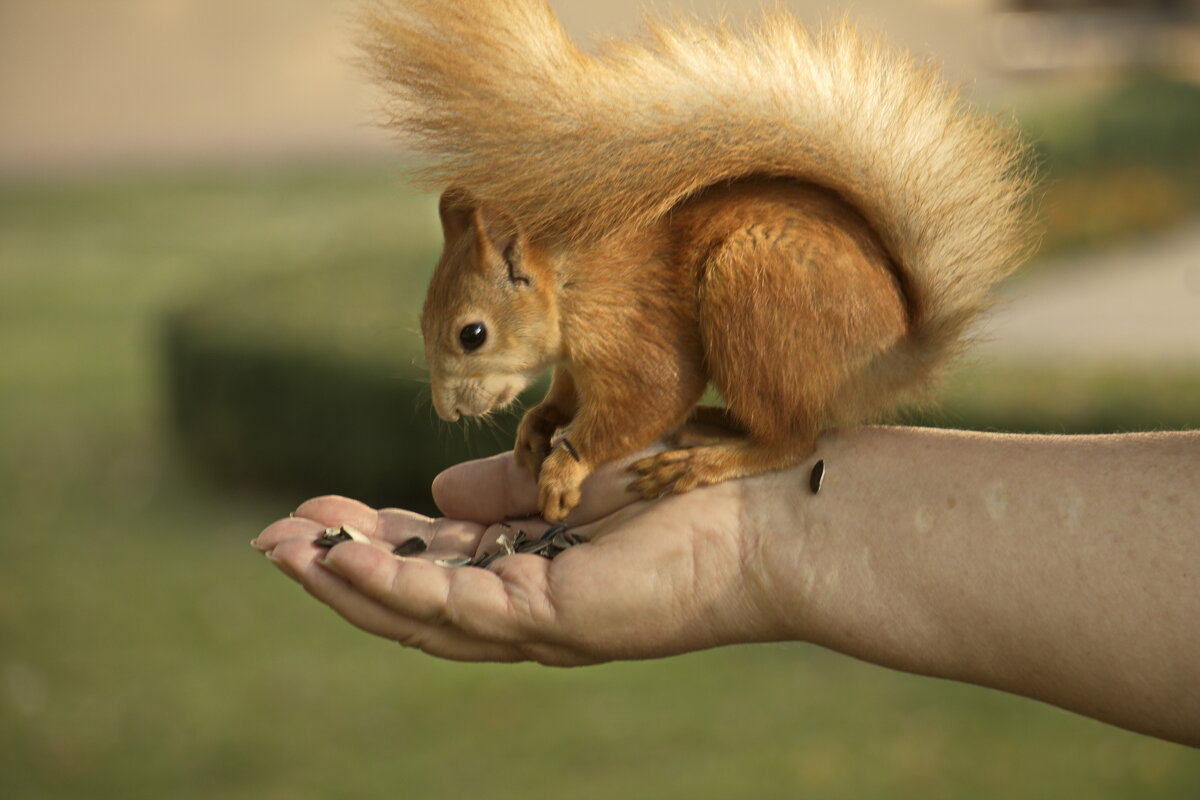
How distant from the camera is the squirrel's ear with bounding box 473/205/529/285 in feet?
4.13

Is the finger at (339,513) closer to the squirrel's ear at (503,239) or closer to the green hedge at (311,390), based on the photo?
the squirrel's ear at (503,239)

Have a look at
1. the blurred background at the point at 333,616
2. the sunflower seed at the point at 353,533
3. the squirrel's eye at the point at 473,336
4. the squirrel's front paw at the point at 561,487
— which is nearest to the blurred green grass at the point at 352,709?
the blurred background at the point at 333,616

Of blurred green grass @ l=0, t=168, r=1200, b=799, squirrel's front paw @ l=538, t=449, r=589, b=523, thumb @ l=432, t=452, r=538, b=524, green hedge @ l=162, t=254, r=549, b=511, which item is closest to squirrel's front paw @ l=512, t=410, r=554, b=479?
thumb @ l=432, t=452, r=538, b=524

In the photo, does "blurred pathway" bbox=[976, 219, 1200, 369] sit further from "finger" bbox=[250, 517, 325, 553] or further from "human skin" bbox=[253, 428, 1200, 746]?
"finger" bbox=[250, 517, 325, 553]

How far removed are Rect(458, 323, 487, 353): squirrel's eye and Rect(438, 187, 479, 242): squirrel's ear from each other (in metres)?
0.10

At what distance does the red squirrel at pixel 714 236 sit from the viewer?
1212 mm

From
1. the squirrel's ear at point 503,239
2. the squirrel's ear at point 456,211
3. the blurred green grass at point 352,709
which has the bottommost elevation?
the blurred green grass at point 352,709

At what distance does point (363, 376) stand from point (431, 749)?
1403mm

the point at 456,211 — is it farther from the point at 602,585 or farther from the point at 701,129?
the point at 602,585

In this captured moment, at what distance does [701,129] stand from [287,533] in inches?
25.2

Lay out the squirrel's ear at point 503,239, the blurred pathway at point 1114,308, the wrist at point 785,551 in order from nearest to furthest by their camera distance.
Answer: the squirrel's ear at point 503,239, the wrist at point 785,551, the blurred pathway at point 1114,308

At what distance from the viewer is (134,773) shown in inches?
115

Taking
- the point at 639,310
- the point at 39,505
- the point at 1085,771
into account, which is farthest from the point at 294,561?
the point at 39,505

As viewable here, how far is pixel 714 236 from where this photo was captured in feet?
4.15
